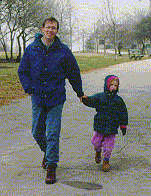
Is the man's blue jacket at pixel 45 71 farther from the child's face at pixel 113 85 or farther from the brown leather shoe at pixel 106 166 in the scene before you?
the brown leather shoe at pixel 106 166

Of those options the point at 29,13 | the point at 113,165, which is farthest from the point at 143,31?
the point at 113,165

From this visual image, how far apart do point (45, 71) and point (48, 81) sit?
0.38 feet

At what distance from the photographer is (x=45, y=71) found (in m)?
3.80

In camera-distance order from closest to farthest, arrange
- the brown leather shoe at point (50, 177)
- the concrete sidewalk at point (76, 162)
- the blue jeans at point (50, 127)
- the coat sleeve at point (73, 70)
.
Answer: the concrete sidewalk at point (76, 162)
the brown leather shoe at point (50, 177)
the blue jeans at point (50, 127)
the coat sleeve at point (73, 70)

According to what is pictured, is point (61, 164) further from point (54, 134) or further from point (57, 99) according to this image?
point (57, 99)

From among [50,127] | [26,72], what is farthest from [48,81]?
[50,127]

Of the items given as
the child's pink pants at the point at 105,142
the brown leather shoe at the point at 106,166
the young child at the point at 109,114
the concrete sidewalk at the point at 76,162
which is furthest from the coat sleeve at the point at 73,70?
the concrete sidewalk at the point at 76,162

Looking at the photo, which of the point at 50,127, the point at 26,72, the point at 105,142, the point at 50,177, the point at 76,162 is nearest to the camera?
the point at 50,177

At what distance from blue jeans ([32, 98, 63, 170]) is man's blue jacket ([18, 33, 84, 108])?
9 cm

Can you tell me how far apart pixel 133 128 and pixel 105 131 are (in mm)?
2340

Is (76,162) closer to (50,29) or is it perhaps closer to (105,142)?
(105,142)

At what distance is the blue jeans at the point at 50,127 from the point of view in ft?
12.3

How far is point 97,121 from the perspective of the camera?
13.3 ft

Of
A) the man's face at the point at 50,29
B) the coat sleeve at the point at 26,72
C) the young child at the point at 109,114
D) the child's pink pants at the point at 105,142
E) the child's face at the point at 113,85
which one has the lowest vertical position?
the child's pink pants at the point at 105,142
